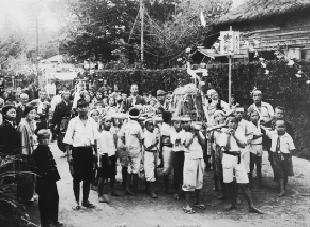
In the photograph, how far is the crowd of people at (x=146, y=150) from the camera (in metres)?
6.48

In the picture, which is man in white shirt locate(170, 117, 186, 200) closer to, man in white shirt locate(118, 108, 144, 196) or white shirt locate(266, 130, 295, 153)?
man in white shirt locate(118, 108, 144, 196)

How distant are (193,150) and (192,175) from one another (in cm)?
44

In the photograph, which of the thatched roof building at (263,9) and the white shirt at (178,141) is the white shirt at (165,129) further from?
the thatched roof building at (263,9)

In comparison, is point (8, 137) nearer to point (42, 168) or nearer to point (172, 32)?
point (42, 168)

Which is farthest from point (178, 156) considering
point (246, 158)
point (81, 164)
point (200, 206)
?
point (81, 164)

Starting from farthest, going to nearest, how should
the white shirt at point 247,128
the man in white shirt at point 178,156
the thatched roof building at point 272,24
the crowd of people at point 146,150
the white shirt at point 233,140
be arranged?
the thatched roof building at point 272,24 < the white shirt at point 247,128 < the man in white shirt at point 178,156 < the white shirt at point 233,140 < the crowd of people at point 146,150

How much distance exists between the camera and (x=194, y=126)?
268 inches

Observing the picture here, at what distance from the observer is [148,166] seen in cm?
747

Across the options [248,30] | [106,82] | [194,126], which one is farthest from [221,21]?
[194,126]

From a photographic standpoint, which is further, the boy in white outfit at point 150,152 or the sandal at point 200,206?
the boy in white outfit at point 150,152

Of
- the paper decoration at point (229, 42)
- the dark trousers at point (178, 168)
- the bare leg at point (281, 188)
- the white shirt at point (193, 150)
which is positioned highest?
the paper decoration at point (229, 42)

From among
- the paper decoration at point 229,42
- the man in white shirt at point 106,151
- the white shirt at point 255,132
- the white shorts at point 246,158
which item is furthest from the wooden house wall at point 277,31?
the man in white shirt at point 106,151

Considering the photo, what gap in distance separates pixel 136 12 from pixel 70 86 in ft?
24.6

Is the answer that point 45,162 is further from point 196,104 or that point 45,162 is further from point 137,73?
point 137,73
